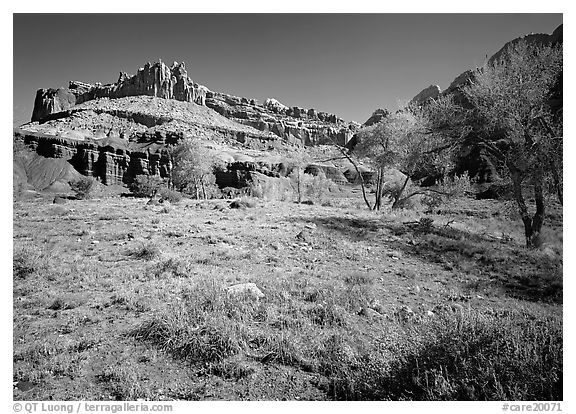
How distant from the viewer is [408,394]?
115 inches

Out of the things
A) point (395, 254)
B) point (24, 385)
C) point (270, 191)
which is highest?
point (270, 191)

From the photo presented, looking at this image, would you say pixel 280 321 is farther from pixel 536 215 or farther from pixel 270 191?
pixel 270 191

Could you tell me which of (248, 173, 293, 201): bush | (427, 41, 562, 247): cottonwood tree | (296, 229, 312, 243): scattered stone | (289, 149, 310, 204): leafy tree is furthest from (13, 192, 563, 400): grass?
(289, 149, 310, 204): leafy tree

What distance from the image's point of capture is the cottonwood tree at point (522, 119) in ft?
28.9

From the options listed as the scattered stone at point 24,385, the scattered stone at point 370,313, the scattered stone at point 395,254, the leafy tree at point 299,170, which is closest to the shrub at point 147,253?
the scattered stone at point 24,385

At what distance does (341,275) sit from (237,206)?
11905 millimetres

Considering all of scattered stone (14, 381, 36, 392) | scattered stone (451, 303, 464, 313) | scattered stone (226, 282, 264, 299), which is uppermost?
scattered stone (226, 282, 264, 299)

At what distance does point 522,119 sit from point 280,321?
10596 mm

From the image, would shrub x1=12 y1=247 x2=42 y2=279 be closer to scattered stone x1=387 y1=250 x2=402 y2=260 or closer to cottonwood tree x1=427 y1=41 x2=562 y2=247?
scattered stone x1=387 y1=250 x2=402 y2=260

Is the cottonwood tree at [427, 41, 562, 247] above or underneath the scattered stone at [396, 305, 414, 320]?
above

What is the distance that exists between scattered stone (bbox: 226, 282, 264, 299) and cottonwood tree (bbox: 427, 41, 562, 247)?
8.99m

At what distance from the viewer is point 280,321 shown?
14.5 feet

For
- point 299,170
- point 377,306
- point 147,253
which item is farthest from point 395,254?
point 299,170

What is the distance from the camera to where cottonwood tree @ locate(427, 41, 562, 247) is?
882 cm
